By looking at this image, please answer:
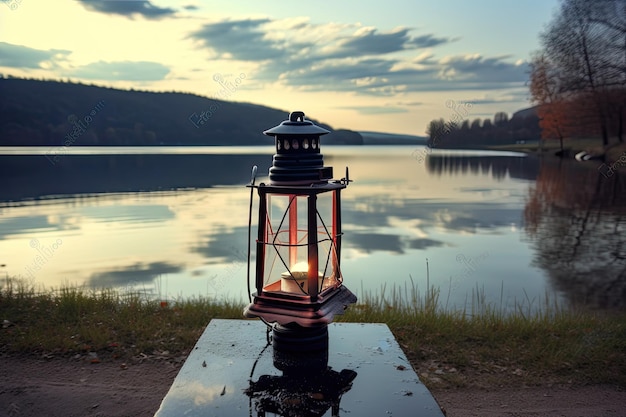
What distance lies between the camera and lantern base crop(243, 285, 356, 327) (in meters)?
5.43

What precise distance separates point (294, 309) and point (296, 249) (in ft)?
2.23

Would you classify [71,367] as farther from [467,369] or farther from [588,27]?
[588,27]

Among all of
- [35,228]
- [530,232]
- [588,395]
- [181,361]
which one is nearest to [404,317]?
[588,395]

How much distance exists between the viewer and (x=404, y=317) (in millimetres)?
9898

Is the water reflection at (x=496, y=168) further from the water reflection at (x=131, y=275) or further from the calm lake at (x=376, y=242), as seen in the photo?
the water reflection at (x=131, y=275)

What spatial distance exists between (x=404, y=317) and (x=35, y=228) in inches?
901

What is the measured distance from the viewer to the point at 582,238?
937 inches

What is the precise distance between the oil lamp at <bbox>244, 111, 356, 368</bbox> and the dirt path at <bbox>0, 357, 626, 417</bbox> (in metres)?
2.42

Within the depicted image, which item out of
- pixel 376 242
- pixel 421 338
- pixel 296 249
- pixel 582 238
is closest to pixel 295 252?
pixel 296 249

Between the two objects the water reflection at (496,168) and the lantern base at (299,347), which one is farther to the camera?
the water reflection at (496,168)

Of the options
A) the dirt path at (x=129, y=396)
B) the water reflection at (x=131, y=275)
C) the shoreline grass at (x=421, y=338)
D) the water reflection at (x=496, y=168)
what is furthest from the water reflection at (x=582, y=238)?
the water reflection at (x=496, y=168)

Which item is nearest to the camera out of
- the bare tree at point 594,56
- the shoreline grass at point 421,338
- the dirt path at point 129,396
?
the dirt path at point 129,396

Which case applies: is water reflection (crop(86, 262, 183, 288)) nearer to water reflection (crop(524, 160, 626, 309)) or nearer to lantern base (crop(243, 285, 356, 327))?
lantern base (crop(243, 285, 356, 327))

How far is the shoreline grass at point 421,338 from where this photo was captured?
801 centimetres
